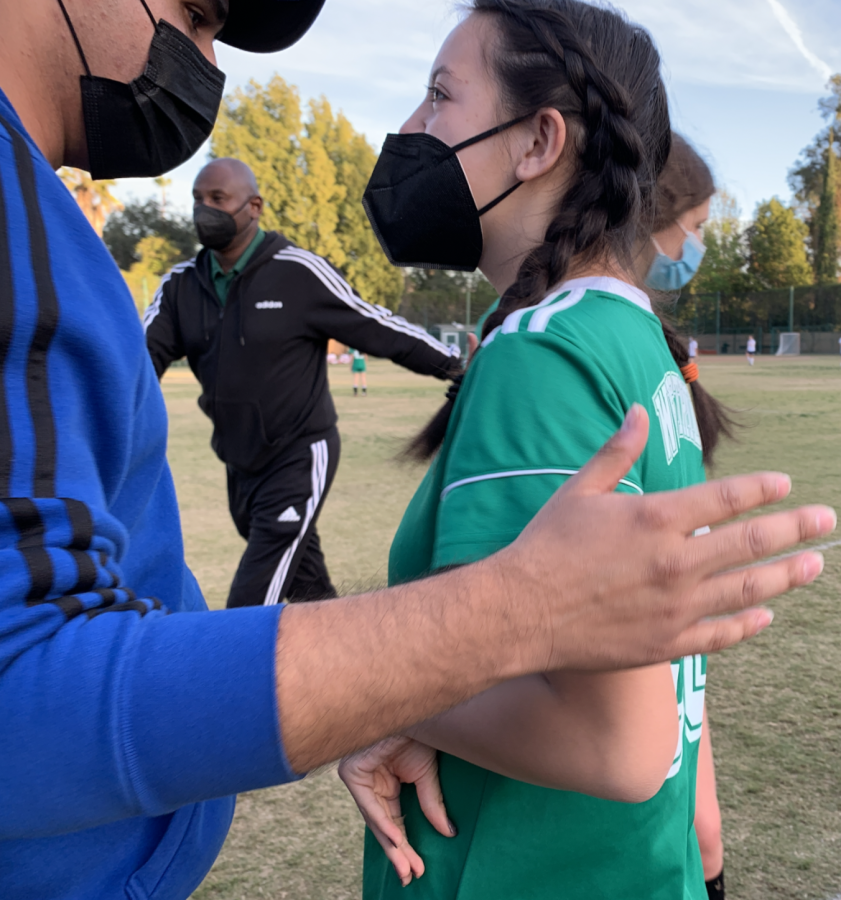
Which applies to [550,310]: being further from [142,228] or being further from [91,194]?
[142,228]

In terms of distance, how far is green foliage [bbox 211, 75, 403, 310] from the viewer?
43969 millimetres

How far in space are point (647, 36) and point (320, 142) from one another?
47351 mm

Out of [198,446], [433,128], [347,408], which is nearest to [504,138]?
[433,128]

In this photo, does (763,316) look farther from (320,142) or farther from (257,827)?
(257,827)

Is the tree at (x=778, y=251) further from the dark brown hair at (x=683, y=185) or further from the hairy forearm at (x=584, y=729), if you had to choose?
the hairy forearm at (x=584, y=729)

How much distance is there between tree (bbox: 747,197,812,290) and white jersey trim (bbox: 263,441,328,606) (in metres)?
50.2

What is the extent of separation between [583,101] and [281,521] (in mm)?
3292

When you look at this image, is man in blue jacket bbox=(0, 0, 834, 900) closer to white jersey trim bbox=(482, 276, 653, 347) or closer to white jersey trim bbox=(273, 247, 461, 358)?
white jersey trim bbox=(482, 276, 653, 347)

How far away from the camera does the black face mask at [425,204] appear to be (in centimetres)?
163

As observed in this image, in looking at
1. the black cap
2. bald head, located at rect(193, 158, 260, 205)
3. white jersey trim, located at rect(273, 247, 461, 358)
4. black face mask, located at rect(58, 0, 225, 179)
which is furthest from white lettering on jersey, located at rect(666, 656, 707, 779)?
bald head, located at rect(193, 158, 260, 205)

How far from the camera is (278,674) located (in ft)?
2.32

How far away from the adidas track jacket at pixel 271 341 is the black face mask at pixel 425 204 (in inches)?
103

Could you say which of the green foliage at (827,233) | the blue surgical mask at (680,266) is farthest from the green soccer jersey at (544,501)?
the green foliage at (827,233)

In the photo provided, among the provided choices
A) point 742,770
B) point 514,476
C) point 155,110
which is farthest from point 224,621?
point 742,770
